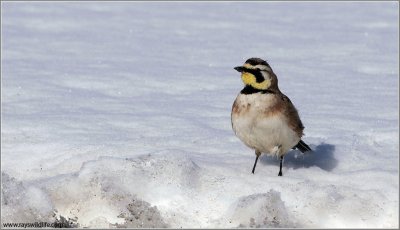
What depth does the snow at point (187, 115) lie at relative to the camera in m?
6.40

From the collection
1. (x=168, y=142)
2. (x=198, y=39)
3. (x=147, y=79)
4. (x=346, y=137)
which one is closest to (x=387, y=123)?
(x=346, y=137)

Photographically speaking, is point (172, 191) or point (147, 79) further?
point (147, 79)

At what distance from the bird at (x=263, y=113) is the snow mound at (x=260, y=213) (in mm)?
719

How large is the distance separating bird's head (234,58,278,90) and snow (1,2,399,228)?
749 mm

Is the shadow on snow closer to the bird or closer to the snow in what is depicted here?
the snow

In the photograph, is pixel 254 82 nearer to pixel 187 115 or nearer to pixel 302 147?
pixel 302 147

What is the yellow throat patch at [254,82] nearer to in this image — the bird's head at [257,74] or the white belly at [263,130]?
the bird's head at [257,74]

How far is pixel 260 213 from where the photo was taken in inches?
243

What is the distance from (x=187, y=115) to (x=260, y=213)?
11.5ft

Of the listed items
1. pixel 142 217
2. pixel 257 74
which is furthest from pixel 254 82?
pixel 142 217

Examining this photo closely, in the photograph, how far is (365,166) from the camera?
24.5 feet

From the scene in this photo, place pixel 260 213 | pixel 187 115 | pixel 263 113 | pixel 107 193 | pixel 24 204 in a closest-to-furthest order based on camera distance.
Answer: pixel 260 213 → pixel 24 204 → pixel 107 193 → pixel 263 113 → pixel 187 115

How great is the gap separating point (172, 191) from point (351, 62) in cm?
727

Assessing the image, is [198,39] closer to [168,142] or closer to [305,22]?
[305,22]
